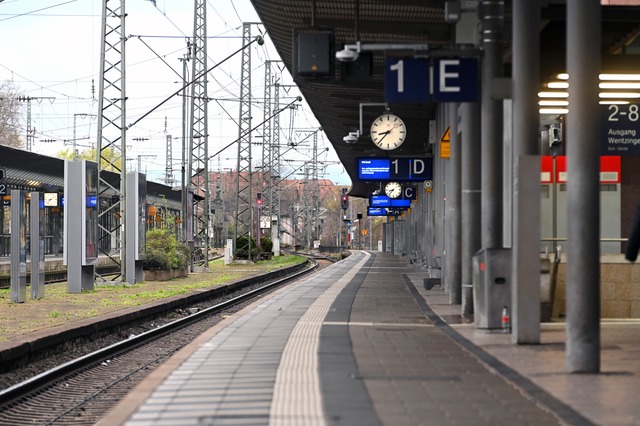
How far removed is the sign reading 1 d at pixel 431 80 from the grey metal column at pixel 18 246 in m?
14.1

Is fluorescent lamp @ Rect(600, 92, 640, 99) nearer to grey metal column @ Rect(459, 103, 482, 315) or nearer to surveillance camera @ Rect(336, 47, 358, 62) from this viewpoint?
grey metal column @ Rect(459, 103, 482, 315)

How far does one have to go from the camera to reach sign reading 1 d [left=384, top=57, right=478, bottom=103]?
1517cm

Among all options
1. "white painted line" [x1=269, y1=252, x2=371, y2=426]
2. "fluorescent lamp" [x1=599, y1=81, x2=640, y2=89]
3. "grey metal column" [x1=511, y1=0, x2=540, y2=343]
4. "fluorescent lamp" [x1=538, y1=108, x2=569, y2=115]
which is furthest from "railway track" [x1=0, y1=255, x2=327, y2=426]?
"fluorescent lamp" [x1=599, y1=81, x2=640, y2=89]

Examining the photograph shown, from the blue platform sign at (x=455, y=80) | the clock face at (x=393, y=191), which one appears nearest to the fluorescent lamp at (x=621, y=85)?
the blue platform sign at (x=455, y=80)

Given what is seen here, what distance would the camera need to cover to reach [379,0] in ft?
69.4

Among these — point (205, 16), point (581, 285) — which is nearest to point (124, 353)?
point (581, 285)

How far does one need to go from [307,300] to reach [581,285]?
14604mm

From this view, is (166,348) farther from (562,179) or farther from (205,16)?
(205,16)

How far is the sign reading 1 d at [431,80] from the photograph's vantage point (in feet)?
49.8

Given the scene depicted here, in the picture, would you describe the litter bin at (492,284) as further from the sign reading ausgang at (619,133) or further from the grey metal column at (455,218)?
the grey metal column at (455,218)

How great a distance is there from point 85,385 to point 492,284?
19.1ft

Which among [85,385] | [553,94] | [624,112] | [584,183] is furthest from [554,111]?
[85,385]

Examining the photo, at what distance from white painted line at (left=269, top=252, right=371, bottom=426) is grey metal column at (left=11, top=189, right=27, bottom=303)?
12.0 meters

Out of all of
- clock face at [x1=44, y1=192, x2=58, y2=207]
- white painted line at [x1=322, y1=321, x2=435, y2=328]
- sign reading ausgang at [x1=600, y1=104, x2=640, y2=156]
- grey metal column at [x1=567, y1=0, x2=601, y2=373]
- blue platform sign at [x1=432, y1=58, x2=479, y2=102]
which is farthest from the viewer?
clock face at [x1=44, y1=192, x2=58, y2=207]
